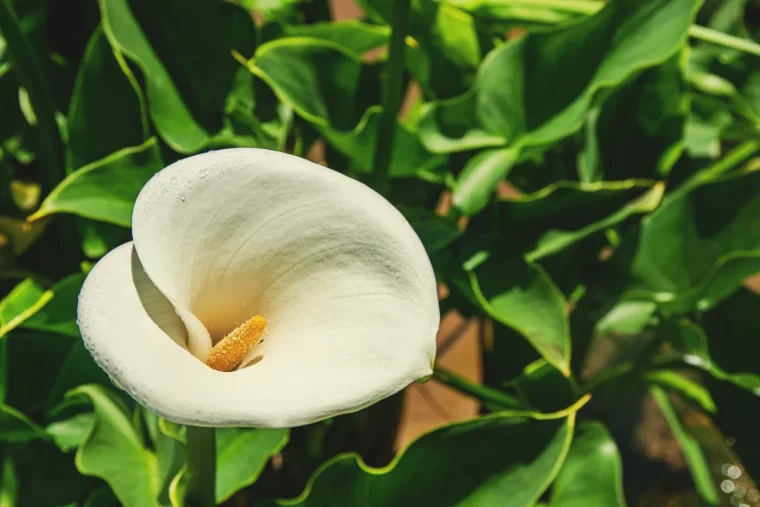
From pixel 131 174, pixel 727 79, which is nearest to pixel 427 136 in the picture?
pixel 131 174

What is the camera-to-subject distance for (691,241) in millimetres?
569

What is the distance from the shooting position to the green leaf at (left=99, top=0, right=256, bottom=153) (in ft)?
1.57

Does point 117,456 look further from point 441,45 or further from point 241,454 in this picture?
point 441,45

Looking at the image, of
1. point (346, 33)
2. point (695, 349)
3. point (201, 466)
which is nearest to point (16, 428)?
point (201, 466)

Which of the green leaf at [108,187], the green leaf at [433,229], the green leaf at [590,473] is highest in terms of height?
the green leaf at [108,187]

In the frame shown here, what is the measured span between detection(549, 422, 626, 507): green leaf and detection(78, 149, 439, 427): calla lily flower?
26cm

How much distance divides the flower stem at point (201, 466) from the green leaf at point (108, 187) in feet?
0.60

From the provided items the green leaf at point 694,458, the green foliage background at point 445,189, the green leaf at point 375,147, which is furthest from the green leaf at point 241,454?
the green leaf at point 694,458

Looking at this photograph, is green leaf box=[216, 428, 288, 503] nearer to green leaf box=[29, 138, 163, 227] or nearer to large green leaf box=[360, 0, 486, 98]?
green leaf box=[29, 138, 163, 227]

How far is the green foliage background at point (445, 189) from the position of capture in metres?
0.44

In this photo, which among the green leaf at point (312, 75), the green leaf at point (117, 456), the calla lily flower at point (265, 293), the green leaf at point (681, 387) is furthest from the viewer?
the green leaf at point (681, 387)

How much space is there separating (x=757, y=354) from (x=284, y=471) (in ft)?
1.41

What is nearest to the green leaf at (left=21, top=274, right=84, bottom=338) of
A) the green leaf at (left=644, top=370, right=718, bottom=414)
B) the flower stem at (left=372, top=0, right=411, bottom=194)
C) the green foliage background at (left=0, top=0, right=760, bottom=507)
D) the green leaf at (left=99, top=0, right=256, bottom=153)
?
the green foliage background at (left=0, top=0, right=760, bottom=507)

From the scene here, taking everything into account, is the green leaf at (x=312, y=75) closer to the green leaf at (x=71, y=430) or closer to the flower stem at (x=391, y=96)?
the flower stem at (x=391, y=96)
